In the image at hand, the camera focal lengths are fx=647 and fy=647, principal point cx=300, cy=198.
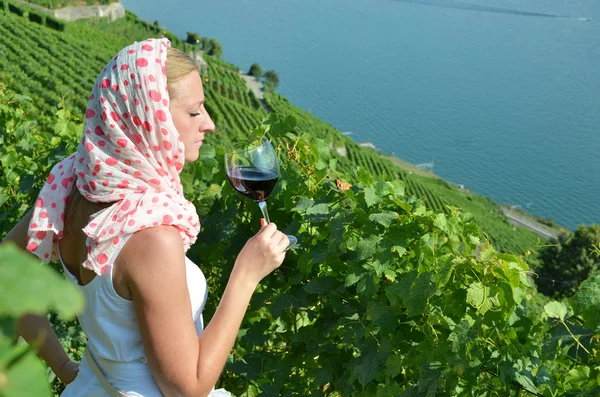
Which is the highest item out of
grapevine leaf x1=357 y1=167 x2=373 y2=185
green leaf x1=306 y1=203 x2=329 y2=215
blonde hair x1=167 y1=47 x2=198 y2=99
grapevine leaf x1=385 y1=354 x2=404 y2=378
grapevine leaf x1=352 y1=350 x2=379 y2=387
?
blonde hair x1=167 y1=47 x2=198 y2=99

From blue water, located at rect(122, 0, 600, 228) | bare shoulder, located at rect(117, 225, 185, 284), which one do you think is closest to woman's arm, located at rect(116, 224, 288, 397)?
bare shoulder, located at rect(117, 225, 185, 284)

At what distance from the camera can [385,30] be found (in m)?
57.2

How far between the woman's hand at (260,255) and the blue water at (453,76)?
37.0 m

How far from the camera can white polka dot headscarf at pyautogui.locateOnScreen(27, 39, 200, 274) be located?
106 cm

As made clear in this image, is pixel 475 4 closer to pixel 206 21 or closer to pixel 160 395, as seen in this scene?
pixel 206 21

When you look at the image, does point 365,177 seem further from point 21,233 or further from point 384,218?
point 21,233

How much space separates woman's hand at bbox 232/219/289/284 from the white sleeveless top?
4.6 inches

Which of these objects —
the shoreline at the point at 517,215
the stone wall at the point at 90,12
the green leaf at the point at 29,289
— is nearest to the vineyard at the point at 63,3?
the stone wall at the point at 90,12

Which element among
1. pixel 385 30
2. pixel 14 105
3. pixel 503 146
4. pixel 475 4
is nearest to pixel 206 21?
pixel 385 30

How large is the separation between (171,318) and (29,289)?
0.81 meters

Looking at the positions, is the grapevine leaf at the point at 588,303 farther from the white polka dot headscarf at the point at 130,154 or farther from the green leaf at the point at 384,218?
the white polka dot headscarf at the point at 130,154

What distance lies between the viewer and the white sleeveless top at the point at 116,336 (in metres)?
1.07

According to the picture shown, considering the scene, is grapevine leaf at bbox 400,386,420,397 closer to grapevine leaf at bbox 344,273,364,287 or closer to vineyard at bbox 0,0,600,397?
vineyard at bbox 0,0,600,397

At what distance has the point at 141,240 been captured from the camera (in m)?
1.03
